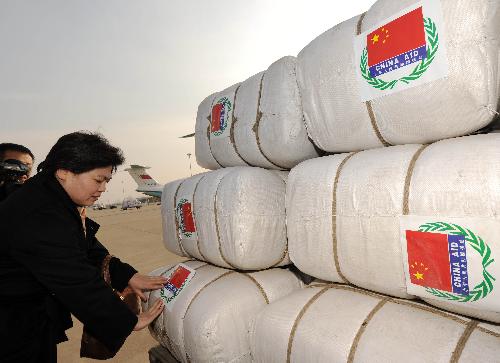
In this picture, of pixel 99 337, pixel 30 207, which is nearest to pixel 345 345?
pixel 99 337

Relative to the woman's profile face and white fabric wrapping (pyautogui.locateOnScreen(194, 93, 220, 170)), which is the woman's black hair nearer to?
the woman's profile face

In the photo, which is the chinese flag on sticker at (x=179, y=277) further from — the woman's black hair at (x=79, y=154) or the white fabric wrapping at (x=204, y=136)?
the woman's black hair at (x=79, y=154)

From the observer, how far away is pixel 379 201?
4.53ft

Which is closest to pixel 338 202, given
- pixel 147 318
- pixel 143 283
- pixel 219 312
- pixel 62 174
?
pixel 219 312

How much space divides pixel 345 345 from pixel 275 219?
869 millimetres

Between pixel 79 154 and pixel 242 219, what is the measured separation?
963 mm

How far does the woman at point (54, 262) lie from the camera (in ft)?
4.74

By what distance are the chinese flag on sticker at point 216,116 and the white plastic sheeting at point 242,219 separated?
0.41 metres

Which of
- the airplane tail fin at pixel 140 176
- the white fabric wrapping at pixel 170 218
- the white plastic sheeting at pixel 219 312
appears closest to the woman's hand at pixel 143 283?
the white plastic sheeting at pixel 219 312

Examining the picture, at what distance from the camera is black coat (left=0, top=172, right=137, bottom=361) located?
4.71ft

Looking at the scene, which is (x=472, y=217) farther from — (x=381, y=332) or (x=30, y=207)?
(x=30, y=207)

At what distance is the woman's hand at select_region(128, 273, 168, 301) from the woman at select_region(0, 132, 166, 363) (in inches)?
21.9

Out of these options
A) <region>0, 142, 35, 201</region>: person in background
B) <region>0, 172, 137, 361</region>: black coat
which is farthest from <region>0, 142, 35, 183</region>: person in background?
<region>0, 172, 137, 361</region>: black coat

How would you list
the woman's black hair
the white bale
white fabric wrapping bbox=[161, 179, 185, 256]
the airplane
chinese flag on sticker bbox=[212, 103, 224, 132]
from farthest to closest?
1. the airplane
2. white fabric wrapping bbox=[161, 179, 185, 256]
3. chinese flag on sticker bbox=[212, 103, 224, 132]
4. the white bale
5. the woman's black hair
